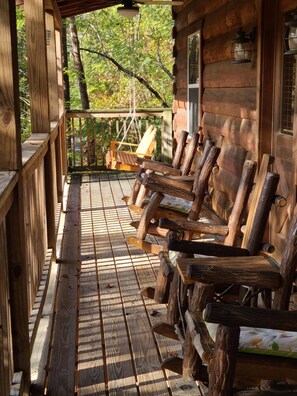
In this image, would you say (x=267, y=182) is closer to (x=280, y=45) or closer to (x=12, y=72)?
(x=12, y=72)

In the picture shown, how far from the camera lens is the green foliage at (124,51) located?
56.1 feet

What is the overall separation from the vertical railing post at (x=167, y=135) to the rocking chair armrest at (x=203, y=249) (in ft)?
21.9

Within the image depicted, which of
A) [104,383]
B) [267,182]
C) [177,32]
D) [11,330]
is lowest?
[104,383]

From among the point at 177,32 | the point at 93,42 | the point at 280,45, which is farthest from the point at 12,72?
the point at 93,42

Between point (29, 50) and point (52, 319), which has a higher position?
point (29, 50)

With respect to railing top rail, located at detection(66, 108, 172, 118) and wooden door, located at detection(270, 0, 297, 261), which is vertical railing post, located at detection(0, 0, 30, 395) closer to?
wooden door, located at detection(270, 0, 297, 261)

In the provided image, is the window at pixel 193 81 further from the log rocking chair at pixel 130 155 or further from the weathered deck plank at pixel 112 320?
the weathered deck plank at pixel 112 320

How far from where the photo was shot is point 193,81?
24.4 feet

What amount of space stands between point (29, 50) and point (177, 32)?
487 cm

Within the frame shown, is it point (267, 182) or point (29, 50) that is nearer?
point (267, 182)

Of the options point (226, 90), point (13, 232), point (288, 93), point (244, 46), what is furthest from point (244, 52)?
point (13, 232)

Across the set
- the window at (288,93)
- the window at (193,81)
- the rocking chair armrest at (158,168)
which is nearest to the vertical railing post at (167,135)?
the window at (193,81)

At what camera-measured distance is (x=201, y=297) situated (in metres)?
2.46

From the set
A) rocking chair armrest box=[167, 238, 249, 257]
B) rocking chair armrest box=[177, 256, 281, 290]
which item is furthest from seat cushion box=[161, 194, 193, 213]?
rocking chair armrest box=[177, 256, 281, 290]
